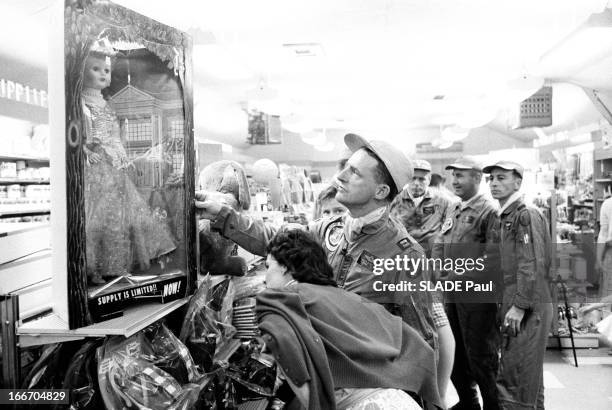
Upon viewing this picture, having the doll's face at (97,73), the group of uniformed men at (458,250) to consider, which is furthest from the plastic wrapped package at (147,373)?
the doll's face at (97,73)

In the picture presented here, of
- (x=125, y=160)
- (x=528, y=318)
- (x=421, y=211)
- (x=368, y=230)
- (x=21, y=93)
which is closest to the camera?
(x=125, y=160)

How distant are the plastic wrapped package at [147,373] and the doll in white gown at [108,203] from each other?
0.19 meters

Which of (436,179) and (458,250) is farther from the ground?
(436,179)

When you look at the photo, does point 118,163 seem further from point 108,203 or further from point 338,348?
point 338,348

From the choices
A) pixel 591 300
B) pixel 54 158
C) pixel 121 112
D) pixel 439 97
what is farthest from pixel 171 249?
pixel 439 97

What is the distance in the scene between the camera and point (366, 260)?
2.04 m

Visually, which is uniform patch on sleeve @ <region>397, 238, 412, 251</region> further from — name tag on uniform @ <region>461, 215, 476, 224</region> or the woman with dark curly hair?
name tag on uniform @ <region>461, 215, 476, 224</region>

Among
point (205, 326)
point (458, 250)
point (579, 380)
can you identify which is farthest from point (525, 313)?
point (205, 326)

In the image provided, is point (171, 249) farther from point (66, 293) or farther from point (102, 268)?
point (66, 293)

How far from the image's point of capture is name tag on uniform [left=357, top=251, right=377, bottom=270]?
202 centimetres

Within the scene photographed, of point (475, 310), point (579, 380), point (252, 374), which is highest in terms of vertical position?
point (252, 374)

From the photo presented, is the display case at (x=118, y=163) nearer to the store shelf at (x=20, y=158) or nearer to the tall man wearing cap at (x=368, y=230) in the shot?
the tall man wearing cap at (x=368, y=230)

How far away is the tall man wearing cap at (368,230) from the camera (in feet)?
6.45

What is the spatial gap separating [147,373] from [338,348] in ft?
1.64
